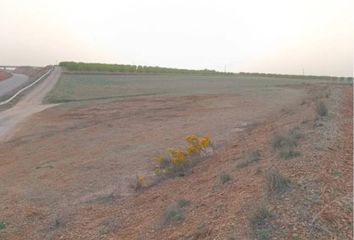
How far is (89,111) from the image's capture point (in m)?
26.9

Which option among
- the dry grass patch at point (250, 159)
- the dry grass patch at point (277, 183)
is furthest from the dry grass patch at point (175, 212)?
the dry grass patch at point (250, 159)

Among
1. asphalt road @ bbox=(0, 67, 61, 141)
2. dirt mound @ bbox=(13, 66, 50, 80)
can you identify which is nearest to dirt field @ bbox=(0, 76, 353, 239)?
asphalt road @ bbox=(0, 67, 61, 141)

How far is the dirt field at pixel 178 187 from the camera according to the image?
6.09 m

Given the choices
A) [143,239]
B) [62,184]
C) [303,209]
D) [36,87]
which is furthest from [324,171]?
[36,87]

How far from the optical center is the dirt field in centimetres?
609

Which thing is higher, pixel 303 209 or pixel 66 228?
pixel 303 209

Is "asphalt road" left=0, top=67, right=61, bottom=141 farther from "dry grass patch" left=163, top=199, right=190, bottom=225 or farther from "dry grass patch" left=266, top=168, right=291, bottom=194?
"dry grass patch" left=266, top=168, right=291, bottom=194

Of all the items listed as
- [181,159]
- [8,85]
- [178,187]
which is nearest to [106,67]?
[8,85]

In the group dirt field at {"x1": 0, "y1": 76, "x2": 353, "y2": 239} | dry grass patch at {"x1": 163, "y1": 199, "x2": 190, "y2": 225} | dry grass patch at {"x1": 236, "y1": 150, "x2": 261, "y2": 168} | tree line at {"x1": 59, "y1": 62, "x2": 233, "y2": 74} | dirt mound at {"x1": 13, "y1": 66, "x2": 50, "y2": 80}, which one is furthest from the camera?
tree line at {"x1": 59, "y1": 62, "x2": 233, "y2": 74}

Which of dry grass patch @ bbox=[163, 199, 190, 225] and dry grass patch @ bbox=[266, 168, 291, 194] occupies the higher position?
dry grass patch @ bbox=[266, 168, 291, 194]

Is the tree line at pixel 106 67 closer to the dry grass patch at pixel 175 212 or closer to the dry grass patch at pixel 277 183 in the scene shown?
the dry grass patch at pixel 175 212

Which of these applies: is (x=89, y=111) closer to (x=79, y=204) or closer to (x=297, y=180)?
(x=79, y=204)

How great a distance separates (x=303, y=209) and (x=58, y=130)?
51.7 feet

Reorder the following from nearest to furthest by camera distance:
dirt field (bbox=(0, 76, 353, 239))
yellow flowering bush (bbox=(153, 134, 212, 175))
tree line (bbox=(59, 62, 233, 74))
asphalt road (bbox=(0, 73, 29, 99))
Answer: dirt field (bbox=(0, 76, 353, 239))
yellow flowering bush (bbox=(153, 134, 212, 175))
asphalt road (bbox=(0, 73, 29, 99))
tree line (bbox=(59, 62, 233, 74))
